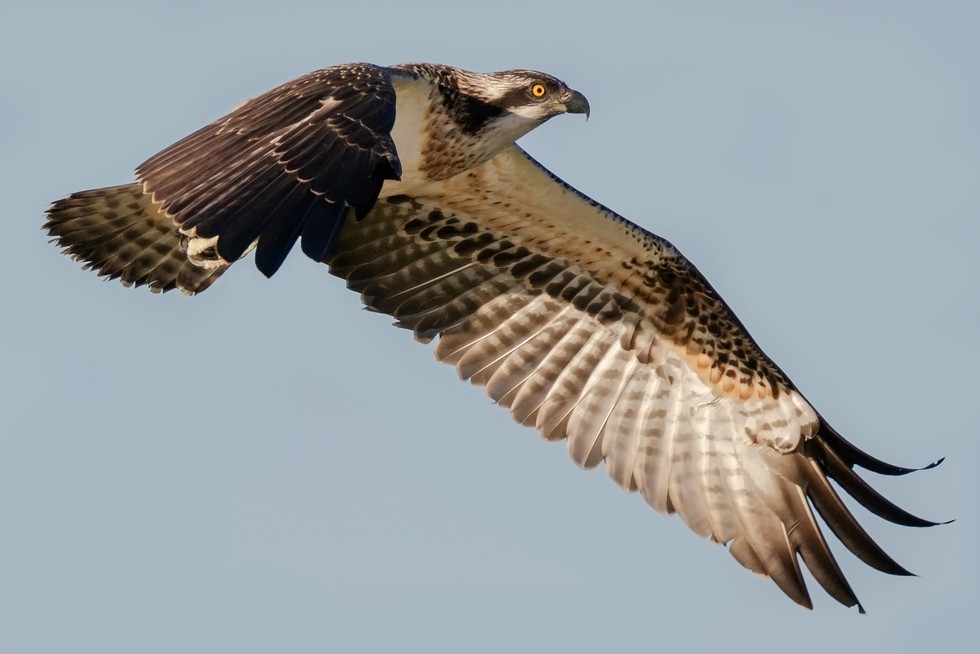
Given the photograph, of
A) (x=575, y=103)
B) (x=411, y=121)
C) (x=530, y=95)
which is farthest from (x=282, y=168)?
(x=575, y=103)

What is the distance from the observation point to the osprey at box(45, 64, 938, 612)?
11703 mm

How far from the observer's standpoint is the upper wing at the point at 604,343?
12250 mm

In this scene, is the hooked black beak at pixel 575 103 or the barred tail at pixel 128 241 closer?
the barred tail at pixel 128 241

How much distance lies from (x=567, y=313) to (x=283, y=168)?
4036 mm

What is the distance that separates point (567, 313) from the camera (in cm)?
1304

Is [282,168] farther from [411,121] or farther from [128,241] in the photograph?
[128,241]

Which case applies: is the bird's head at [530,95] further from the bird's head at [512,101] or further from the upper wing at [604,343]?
the upper wing at [604,343]

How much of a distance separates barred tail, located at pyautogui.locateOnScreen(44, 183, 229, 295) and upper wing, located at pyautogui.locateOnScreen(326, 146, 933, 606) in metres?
1.35

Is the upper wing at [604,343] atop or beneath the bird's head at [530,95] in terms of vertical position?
beneath

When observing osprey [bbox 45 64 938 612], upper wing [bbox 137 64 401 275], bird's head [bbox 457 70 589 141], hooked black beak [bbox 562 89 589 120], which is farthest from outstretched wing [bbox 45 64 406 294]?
hooked black beak [bbox 562 89 589 120]

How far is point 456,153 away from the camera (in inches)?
467

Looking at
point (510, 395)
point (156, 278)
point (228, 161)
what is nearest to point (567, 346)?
point (510, 395)

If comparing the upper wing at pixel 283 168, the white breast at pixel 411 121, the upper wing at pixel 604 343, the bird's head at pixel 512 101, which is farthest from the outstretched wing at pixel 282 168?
the upper wing at pixel 604 343

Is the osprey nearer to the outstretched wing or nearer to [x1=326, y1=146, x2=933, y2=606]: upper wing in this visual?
[x1=326, y1=146, x2=933, y2=606]: upper wing
